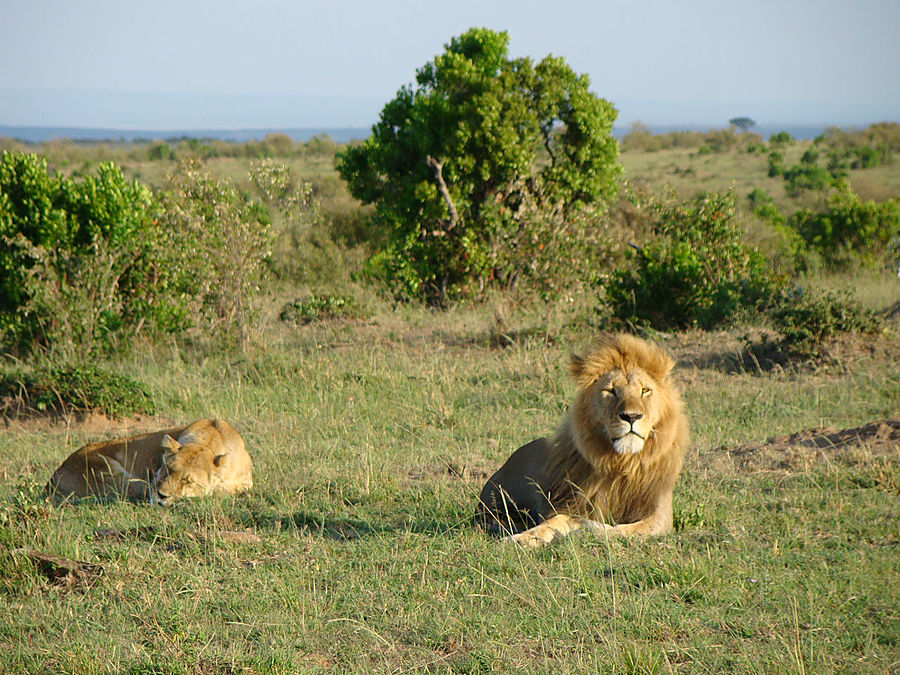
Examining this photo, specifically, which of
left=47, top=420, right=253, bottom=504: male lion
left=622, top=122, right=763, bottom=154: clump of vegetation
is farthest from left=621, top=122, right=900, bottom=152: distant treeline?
left=47, top=420, right=253, bottom=504: male lion

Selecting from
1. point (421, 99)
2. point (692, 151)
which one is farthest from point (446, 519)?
point (692, 151)

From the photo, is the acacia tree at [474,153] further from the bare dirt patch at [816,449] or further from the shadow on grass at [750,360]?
the bare dirt patch at [816,449]

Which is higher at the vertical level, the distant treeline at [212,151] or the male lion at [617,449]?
the distant treeline at [212,151]

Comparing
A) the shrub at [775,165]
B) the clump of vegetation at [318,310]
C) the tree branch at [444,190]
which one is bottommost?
the clump of vegetation at [318,310]

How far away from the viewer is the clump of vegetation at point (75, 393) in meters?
8.62

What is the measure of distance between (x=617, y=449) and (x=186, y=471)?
9.84ft

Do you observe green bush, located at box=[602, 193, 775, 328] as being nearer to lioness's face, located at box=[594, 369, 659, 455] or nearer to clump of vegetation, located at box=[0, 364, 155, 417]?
clump of vegetation, located at box=[0, 364, 155, 417]

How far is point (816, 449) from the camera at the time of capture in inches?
255

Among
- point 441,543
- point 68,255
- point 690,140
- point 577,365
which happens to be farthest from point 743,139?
point 441,543

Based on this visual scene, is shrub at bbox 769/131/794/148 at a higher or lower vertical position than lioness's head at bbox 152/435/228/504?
higher

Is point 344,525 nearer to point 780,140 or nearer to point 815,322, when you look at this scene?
point 815,322

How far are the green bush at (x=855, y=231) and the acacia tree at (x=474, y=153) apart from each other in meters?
7.21

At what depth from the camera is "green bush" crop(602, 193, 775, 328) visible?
1207cm

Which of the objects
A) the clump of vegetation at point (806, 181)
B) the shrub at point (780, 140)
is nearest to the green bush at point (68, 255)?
the clump of vegetation at point (806, 181)
